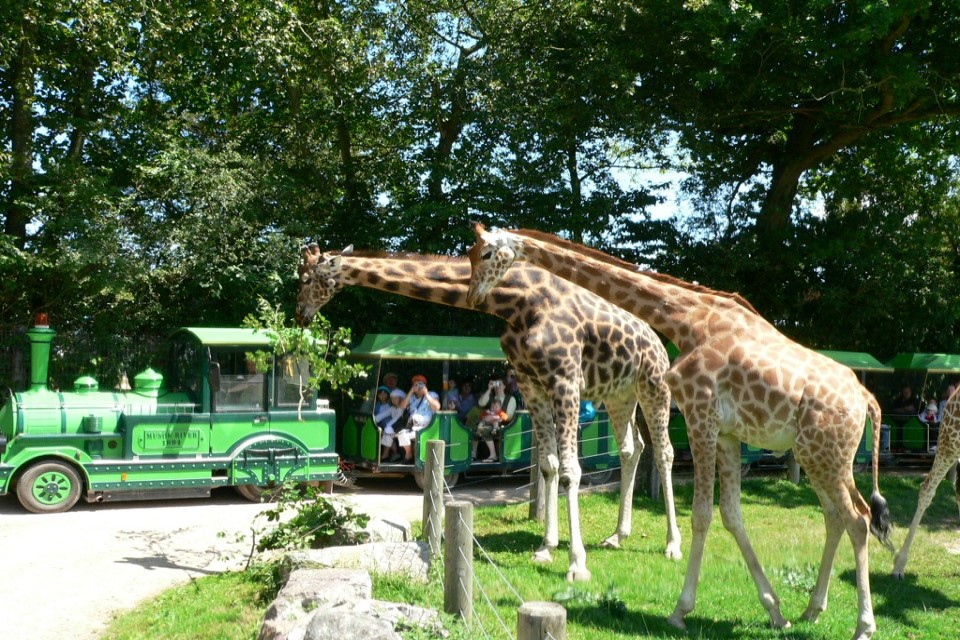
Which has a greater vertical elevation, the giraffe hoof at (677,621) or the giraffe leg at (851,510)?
the giraffe leg at (851,510)

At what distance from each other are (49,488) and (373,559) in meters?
5.98

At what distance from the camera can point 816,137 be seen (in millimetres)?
18703

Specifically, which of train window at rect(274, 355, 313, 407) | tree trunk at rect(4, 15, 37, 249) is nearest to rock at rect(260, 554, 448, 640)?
train window at rect(274, 355, 313, 407)

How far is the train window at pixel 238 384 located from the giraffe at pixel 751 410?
6392 mm

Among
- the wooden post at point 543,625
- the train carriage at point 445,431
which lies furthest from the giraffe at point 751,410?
the train carriage at point 445,431

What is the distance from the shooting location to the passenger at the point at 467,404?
1373 centimetres

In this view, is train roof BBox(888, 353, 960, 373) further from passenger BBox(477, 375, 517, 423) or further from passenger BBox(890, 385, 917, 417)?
passenger BBox(477, 375, 517, 423)

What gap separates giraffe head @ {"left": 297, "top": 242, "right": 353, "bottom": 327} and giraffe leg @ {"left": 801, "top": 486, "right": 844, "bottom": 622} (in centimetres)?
482

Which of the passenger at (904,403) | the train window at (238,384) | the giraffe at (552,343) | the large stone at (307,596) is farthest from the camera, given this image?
the passenger at (904,403)

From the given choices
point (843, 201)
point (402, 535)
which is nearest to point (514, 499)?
point (402, 535)

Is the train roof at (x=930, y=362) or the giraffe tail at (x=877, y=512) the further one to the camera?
the train roof at (x=930, y=362)

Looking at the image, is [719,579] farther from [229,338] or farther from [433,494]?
[229,338]

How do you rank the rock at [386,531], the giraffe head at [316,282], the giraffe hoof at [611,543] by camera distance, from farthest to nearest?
the giraffe hoof at [611,543], the giraffe head at [316,282], the rock at [386,531]

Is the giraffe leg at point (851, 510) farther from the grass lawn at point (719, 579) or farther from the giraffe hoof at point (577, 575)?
the giraffe hoof at point (577, 575)
